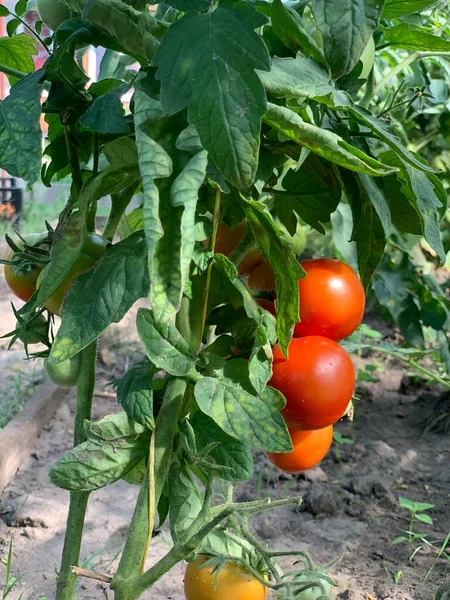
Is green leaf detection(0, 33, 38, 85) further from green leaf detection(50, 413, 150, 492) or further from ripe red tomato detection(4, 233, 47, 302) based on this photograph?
green leaf detection(50, 413, 150, 492)

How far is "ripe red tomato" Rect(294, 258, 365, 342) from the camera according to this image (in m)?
0.80

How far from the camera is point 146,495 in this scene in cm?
71

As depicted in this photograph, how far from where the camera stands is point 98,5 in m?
0.60

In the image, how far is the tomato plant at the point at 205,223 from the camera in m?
0.56

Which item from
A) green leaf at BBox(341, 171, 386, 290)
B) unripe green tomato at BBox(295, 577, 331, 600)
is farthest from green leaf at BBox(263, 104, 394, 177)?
unripe green tomato at BBox(295, 577, 331, 600)

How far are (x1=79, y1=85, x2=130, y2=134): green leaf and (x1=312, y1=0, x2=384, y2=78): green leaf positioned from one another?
0.61 ft

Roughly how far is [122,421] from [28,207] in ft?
15.9

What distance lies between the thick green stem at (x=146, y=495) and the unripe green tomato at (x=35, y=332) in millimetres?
213

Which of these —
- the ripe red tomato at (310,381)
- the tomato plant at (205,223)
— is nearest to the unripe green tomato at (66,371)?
the tomato plant at (205,223)

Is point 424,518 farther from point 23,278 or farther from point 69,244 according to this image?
point 69,244

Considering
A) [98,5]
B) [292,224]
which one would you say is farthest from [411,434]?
[98,5]

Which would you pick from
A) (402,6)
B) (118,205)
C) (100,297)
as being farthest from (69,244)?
(402,6)

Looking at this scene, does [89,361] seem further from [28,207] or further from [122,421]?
[28,207]

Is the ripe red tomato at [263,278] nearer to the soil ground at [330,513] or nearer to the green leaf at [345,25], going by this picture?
the green leaf at [345,25]
